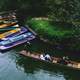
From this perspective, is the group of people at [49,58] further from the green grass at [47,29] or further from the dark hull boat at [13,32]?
the dark hull boat at [13,32]

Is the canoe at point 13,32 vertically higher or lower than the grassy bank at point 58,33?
lower

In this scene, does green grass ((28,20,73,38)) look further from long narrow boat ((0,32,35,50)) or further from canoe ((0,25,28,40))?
canoe ((0,25,28,40))

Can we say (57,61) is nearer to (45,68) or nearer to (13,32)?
(45,68)

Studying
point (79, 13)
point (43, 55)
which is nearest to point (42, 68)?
point (43, 55)

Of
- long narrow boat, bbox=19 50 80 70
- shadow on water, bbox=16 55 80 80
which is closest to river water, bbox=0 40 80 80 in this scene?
shadow on water, bbox=16 55 80 80

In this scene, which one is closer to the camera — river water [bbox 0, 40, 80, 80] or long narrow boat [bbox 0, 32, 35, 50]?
river water [bbox 0, 40, 80, 80]

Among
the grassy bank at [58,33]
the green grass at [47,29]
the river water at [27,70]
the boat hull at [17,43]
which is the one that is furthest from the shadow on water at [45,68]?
the green grass at [47,29]
